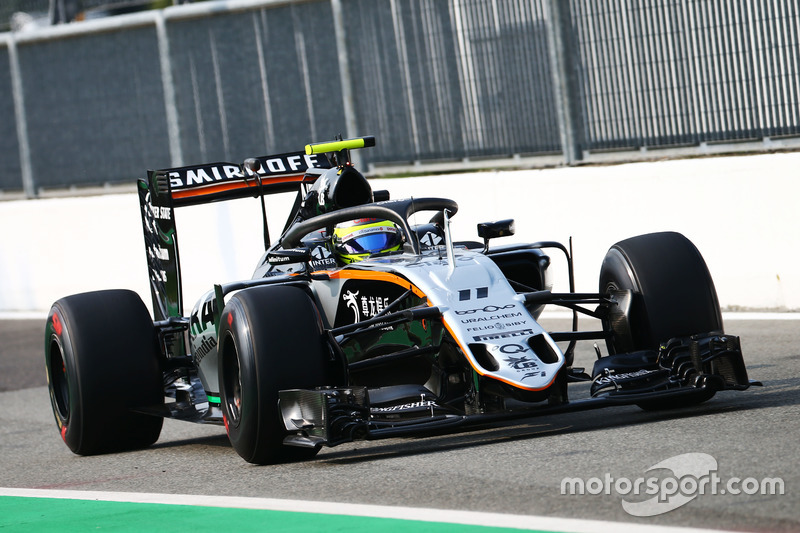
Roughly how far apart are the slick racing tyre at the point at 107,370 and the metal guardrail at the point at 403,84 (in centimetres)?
573

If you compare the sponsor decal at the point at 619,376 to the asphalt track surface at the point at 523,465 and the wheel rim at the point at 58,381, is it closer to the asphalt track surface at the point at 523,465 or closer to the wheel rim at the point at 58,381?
the asphalt track surface at the point at 523,465

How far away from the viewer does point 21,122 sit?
59.5 feet

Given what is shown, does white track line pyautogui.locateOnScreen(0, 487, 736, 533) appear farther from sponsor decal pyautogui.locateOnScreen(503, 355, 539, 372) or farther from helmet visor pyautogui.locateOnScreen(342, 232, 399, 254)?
helmet visor pyautogui.locateOnScreen(342, 232, 399, 254)

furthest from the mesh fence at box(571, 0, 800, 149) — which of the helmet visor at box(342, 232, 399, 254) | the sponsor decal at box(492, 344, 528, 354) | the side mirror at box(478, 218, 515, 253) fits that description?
the sponsor decal at box(492, 344, 528, 354)

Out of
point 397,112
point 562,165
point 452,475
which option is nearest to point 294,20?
point 397,112

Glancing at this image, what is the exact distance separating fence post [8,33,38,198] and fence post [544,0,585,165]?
8.13 metres

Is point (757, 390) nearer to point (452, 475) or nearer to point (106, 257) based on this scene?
point (452, 475)

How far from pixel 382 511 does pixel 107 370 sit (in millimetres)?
3279

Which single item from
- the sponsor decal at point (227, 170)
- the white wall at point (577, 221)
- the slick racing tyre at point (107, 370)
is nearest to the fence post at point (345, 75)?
the white wall at point (577, 221)

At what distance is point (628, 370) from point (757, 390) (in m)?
1.09

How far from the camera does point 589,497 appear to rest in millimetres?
5324

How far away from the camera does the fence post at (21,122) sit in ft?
58.7

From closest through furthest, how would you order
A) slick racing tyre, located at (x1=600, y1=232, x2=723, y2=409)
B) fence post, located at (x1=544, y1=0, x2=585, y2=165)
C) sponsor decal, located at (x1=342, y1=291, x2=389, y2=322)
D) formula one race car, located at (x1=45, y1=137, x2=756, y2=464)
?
formula one race car, located at (x1=45, y1=137, x2=756, y2=464), slick racing tyre, located at (x1=600, y1=232, x2=723, y2=409), sponsor decal, located at (x1=342, y1=291, x2=389, y2=322), fence post, located at (x1=544, y1=0, x2=585, y2=165)

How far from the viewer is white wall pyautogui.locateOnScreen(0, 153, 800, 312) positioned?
35.5 feet
